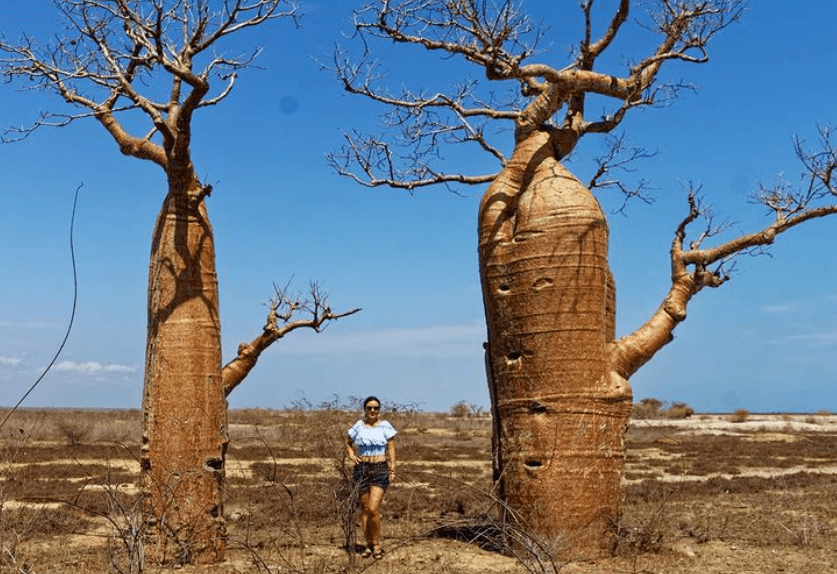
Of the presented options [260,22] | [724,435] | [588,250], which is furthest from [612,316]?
[724,435]

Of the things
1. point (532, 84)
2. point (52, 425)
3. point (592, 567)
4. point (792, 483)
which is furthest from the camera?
point (52, 425)

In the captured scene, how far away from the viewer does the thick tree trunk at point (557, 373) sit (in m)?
6.27

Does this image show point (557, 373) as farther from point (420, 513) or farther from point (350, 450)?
point (420, 513)

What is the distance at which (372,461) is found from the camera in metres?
6.47

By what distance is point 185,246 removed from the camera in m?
6.70

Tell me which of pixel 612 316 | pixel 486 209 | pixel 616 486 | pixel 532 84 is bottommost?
pixel 616 486

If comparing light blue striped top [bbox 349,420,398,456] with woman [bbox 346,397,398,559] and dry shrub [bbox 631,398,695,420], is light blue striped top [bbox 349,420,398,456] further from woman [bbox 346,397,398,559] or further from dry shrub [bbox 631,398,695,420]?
dry shrub [bbox 631,398,695,420]

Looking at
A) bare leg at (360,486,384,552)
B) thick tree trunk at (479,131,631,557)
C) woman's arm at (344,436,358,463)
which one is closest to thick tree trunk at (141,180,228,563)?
woman's arm at (344,436,358,463)

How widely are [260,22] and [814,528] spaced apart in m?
6.40

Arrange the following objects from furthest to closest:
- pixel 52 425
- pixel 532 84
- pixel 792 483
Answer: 1. pixel 52 425
2. pixel 792 483
3. pixel 532 84

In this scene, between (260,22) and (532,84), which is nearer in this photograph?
(260,22)

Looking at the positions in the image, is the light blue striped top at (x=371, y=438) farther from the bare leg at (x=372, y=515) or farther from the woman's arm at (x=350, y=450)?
the bare leg at (x=372, y=515)

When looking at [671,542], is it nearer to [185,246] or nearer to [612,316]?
[612,316]

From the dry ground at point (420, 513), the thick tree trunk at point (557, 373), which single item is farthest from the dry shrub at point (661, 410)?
the thick tree trunk at point (557, 373)
